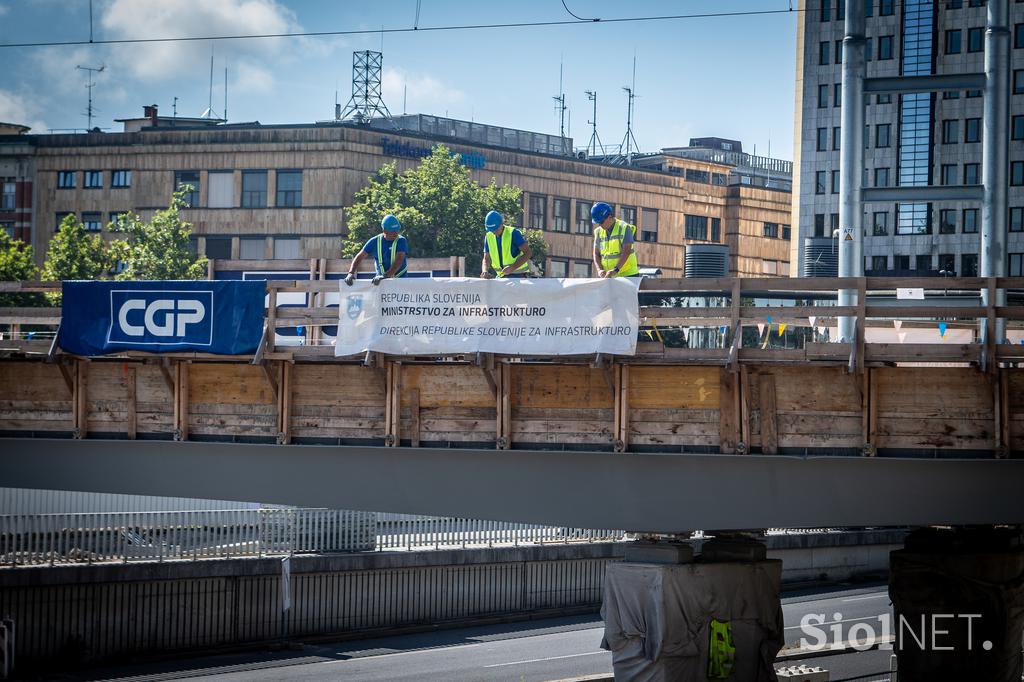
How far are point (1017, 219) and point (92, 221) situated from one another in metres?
54.9

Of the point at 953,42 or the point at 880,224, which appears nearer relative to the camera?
the point at 953,42

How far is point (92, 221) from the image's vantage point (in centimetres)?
7375

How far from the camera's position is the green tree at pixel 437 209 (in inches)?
2356

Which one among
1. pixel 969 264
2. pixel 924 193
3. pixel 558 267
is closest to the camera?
pixel 924 193

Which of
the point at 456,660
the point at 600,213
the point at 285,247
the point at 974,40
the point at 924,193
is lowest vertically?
the point at 456,660

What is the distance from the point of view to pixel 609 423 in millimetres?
16094

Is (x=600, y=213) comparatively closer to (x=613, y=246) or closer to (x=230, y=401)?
(x=613, y=246)

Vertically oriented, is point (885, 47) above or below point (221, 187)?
above

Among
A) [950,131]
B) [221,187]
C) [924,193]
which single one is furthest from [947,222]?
[924,193]

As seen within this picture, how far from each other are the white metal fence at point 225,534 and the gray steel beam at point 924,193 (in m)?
12.0

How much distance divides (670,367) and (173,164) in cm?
6034

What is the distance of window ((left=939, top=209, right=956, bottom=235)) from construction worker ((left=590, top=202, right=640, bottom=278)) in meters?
68.8

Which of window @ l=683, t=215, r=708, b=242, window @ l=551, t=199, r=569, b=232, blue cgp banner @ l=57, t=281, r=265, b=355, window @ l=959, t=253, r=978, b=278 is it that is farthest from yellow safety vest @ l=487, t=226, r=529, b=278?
window @ l=683, t=215, r=708, b=242

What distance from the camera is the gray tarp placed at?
53.7 ft
